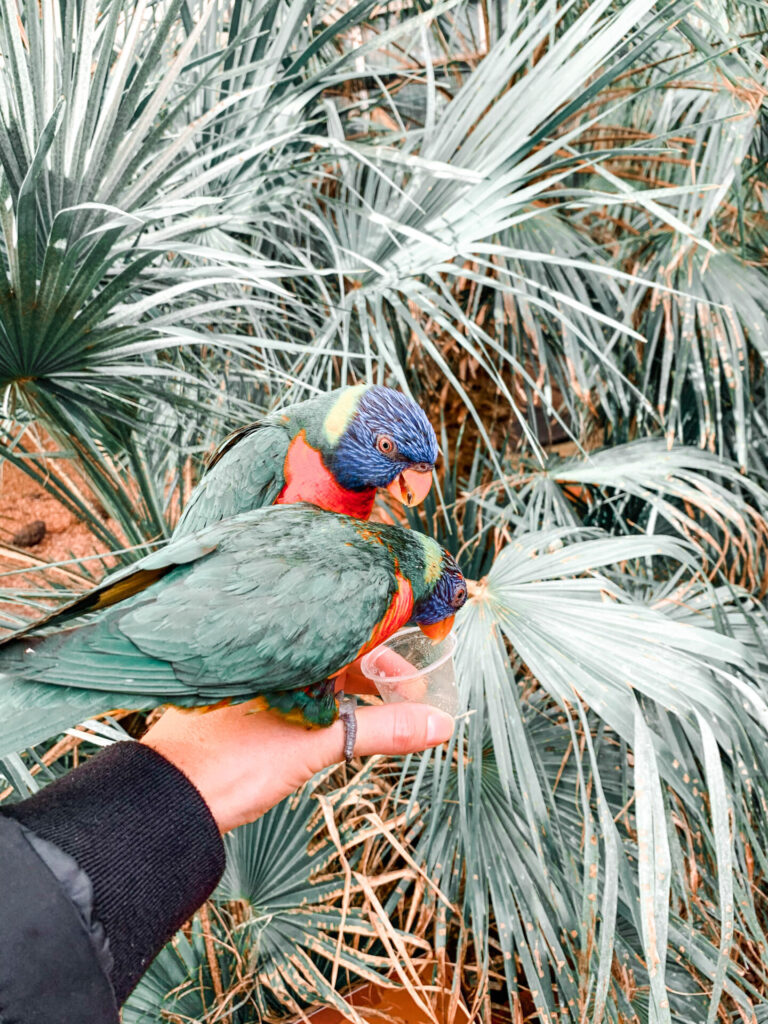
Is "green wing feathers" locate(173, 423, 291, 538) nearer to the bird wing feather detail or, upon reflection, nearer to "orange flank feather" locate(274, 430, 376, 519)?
"orange flank feather" locate(274, 430, 376, 519)

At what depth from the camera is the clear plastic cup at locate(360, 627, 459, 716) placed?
83 cm

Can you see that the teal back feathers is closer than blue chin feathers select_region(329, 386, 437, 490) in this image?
Yes

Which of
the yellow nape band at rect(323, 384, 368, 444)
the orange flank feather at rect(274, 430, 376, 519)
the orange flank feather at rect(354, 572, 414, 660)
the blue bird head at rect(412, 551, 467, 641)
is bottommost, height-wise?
the blue bird head at rect(412, 551, 467, 641)

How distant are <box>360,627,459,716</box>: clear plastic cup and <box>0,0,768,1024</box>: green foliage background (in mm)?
116

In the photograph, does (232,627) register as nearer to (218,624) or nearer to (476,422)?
(218,624)

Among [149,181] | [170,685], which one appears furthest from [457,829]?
[149,181]

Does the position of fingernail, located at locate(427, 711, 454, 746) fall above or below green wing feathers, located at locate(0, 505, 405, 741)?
below

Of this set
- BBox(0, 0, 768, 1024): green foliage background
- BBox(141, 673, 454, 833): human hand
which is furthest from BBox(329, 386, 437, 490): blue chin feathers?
BBox(141, 673, 454, 833): human hand

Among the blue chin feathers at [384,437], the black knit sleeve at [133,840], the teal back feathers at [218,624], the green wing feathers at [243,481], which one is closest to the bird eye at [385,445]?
the blue chin feathers at [384,437]

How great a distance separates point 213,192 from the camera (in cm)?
111

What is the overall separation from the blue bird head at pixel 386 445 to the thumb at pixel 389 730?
0.82 feet

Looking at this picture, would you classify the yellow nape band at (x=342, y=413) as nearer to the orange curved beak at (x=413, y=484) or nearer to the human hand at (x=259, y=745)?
the orange curved beak at (x=413, y=484)

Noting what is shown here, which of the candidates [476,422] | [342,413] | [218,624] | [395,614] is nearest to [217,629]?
[218,624]

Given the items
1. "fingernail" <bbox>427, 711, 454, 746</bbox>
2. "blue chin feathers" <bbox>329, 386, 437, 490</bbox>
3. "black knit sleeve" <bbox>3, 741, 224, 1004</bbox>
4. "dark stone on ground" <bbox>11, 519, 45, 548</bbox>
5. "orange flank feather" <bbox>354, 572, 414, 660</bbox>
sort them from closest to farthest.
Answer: "black knit sleeve" <bbox>3, 741, 224, 1004</bbox>
"orange flank feather" <bbox>354, 572, 414, 660</bbox>
"fingernail" <bbox>427, 711, 454, 746</bbox>
"blue chin feathers" <bbox>329, 386, 437, 490</bbox>
"dark stone on ground" <bbox>11, 519, 45, 548</bbox>
